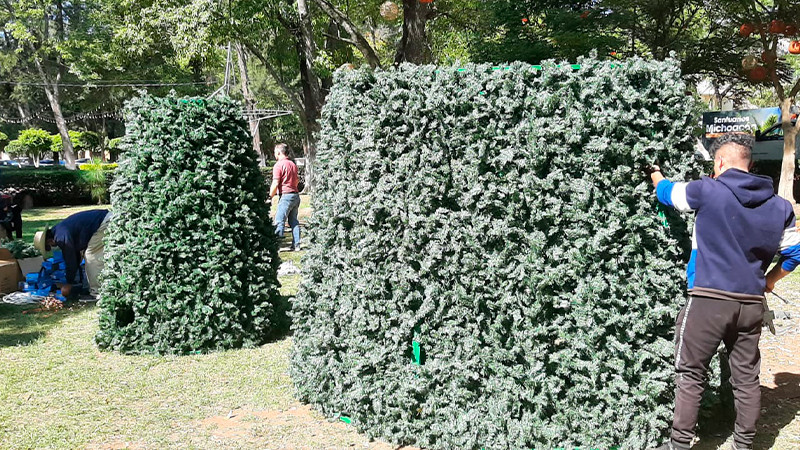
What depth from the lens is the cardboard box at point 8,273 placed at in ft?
29.7

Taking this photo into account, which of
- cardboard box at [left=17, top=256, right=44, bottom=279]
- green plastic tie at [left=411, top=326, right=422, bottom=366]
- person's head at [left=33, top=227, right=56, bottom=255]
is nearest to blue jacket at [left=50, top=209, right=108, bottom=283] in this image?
person's head at [left=33, top=227, right=56, bottom=255]

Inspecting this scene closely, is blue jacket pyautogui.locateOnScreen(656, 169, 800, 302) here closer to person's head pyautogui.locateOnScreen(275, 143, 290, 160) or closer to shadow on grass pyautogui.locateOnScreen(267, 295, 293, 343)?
shadow on grass pyautogui.locateOnScreen(267, 295, 293, 343)

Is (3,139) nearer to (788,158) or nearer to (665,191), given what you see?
(788,158)

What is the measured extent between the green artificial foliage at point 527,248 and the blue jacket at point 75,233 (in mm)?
5882

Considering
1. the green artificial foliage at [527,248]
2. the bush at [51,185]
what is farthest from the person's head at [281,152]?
the bush at [51,185]

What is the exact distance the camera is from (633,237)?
3641 millimetres

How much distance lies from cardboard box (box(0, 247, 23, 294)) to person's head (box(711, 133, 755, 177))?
9.36 meters

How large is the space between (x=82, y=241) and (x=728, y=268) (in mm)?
7922

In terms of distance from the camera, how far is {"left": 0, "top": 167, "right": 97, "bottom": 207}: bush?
84.5 feet

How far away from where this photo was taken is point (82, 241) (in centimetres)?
847

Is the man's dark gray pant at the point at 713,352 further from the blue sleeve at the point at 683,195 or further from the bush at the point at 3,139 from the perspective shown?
the bush at the point at 3,139

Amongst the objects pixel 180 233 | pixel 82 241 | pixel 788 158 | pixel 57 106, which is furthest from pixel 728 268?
pixel 57 106

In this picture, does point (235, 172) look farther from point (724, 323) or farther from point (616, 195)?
point (724, 323)

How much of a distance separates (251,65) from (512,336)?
3585cm
